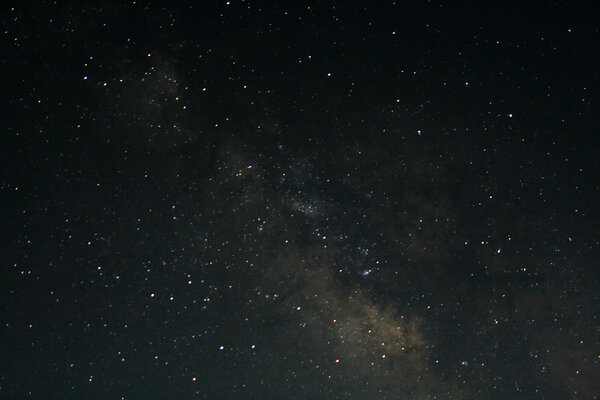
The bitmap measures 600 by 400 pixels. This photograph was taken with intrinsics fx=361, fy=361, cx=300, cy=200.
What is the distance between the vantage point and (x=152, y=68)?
446 cm

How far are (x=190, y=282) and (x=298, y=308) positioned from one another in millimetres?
1799

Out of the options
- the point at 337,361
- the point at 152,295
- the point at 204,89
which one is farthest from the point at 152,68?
the point at 337,361

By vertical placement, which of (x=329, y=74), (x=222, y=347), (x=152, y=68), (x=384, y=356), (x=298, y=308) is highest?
(x=152, y=68)

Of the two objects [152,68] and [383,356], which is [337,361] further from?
[152,68]

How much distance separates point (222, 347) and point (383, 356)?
9.25 feet

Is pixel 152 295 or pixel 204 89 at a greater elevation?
pixel 204 89

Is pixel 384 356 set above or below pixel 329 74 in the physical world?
below

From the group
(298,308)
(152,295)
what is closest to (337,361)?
(298,308)

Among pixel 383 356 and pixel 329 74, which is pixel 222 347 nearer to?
pixel 383 356

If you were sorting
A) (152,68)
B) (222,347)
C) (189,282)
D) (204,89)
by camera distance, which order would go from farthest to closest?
(222,347), (189,282), (204,89), (152,68)

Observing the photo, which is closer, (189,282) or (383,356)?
(189,282)

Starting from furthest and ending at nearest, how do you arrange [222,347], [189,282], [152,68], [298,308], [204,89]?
[222,347] < [298,308] < [189,282] < [204,89] < [152,68]

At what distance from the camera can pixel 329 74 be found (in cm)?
489

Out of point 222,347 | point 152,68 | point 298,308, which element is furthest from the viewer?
point 222,347
